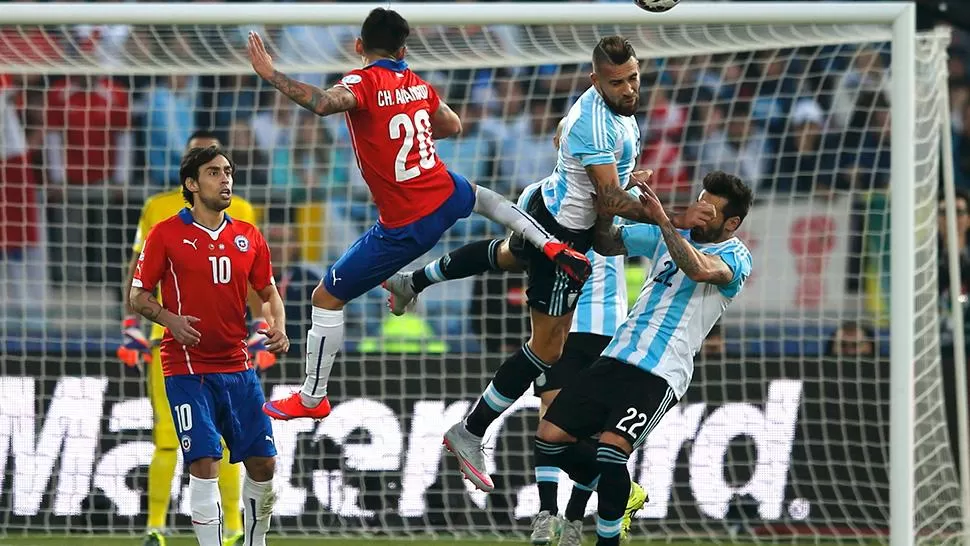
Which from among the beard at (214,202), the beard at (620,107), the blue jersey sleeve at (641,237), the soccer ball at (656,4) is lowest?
the blue jersey sleeve at (641,237)

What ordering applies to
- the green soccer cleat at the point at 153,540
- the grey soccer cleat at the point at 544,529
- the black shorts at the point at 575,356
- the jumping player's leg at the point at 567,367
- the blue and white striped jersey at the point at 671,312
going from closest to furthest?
the blue and white striped jersey at the point at 671,312, the grey soccer cleat at the point at 544,529, the jumping player's leg at the point at 567,367, the black shorts at the point at 575,356, the green soccer cleat at the point at 153,540

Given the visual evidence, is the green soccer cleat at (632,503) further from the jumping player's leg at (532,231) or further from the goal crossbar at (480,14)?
the goal crossbar at (480,14)

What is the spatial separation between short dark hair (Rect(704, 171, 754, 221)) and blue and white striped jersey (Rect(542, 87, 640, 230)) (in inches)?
15.3

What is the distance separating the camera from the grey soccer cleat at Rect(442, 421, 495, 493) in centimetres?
718

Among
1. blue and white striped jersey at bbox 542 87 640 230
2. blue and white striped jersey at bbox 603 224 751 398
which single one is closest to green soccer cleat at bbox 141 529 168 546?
blue and white striped jersey at bbox 603 224 751 398

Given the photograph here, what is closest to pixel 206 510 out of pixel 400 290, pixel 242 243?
pixel 242 243

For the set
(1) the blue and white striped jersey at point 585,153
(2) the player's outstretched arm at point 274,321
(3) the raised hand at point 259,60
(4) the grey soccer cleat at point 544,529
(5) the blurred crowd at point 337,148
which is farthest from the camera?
(5) the blurred crowd at point 337,148

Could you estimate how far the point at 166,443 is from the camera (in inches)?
330

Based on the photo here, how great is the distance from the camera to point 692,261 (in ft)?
21.0

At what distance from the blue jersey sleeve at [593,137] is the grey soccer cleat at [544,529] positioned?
1.84 m

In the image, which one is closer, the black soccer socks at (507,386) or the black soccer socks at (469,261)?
the black soccer socks at (469,261)

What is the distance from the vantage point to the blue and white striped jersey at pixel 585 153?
6449 millimetres

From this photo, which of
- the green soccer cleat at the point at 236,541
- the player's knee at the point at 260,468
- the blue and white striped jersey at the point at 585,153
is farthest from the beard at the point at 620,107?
the green soccer cleat at the point at 236,541

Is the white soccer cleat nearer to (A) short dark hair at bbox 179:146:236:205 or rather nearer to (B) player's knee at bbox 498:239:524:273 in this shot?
(B) player's knee at bbox 498:239:524:273
